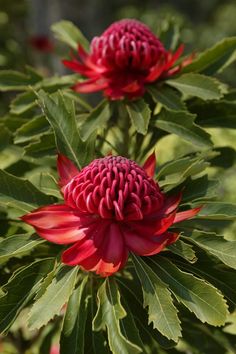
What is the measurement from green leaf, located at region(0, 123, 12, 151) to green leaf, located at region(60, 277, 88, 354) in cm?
70

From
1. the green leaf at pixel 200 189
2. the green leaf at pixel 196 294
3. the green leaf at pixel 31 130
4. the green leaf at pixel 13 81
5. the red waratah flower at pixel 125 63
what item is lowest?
the green leaf at pixel 196 294

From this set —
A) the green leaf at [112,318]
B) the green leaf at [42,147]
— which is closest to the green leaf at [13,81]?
the green leaf at [42,147]

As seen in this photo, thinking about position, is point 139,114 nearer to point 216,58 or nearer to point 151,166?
point 151,166

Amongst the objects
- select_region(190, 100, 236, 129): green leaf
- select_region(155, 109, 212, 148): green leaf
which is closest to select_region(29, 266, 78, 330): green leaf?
select_region(155, 109, 212, 148): green leaf

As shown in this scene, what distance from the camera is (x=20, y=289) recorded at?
1.74m

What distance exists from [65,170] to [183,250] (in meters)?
0.47

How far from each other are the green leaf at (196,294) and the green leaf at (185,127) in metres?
0.54

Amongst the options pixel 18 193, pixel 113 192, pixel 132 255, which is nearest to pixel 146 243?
pixel 132 255

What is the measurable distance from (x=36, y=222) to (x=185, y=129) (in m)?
0.66

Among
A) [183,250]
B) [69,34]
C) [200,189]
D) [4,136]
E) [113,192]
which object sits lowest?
[183,250]

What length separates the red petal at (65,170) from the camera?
194cm

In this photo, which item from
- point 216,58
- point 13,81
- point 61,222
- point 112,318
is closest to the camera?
point 112,318

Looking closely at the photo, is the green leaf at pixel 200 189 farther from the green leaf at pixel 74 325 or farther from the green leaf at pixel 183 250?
the green leaf at pixel 74 325

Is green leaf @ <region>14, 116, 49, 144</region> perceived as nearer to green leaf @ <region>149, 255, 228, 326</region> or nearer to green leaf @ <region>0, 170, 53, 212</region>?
green leaf @ <region>0, 170, 53, 212</region>
